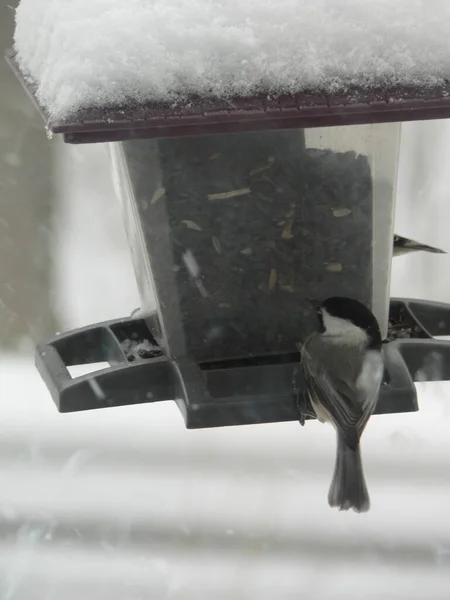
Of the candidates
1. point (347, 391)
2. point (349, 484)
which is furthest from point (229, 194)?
point (349, 484)

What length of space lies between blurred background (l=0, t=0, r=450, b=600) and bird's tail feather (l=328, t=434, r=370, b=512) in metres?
1.47

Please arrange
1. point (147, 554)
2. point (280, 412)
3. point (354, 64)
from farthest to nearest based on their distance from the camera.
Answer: point (147, 554) < point (280, 412) < point (354, 64)

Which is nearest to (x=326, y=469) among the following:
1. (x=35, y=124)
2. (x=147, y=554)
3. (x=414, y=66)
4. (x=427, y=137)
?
(x=147, y=554)

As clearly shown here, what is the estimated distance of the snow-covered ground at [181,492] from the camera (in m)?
3.17

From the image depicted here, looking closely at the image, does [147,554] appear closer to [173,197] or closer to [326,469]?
[326,469]

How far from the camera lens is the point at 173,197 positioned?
1510 millimetres

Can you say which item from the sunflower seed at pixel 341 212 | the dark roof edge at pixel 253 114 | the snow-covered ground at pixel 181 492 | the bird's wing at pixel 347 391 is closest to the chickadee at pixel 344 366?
the bird's wing at pixel 347 391

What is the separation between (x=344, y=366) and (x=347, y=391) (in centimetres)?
6

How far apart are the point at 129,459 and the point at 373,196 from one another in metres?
2.34

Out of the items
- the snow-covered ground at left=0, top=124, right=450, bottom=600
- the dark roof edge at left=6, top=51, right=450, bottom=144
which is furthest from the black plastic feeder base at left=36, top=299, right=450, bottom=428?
the snow-covered ground at left=0, top=124, right=450, bottom=600

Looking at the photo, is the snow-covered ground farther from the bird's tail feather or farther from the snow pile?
the snow pile

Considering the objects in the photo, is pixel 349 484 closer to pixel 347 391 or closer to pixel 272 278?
pixel 347 391

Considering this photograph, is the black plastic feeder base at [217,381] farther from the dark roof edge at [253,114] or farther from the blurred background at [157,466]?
the blurred background at [157,466]

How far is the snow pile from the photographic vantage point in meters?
1.23
